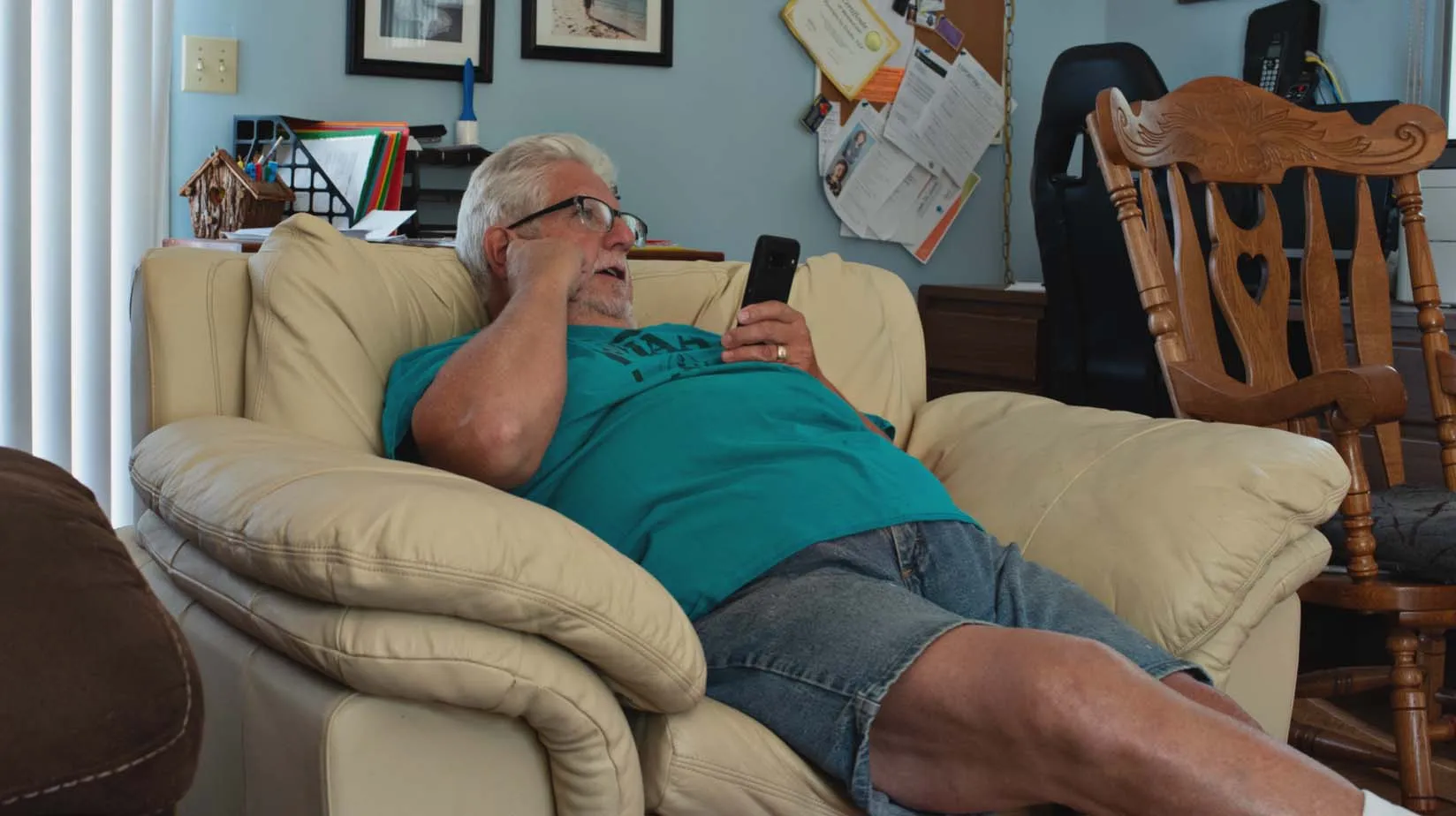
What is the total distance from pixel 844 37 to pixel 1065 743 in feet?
7.54

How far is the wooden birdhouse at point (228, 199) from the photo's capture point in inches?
91.4

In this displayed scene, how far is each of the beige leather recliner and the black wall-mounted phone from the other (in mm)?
1439

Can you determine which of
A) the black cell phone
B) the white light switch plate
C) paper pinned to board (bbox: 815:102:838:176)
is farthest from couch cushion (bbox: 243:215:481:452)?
paper pinned to board (bbox: 815:102:838:176)

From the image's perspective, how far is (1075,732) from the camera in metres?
1.09

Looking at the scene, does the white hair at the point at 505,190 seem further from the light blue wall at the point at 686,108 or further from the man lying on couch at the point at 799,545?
the light blue wall at the point at 686,108

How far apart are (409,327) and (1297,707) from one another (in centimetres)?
175

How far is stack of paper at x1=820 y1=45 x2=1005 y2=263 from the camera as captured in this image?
10.4 feet

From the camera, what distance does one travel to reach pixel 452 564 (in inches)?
39.6

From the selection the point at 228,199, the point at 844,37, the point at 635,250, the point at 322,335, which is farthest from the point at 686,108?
the point at 322,335

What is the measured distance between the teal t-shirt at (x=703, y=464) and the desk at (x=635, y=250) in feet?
2.31

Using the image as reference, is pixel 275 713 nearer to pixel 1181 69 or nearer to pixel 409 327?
pixel 409 327

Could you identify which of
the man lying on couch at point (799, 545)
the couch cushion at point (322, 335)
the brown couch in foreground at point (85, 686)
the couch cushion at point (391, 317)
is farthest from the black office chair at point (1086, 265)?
the brown couch in foreground at point (85, 686)

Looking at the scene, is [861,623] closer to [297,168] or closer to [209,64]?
[297,168]

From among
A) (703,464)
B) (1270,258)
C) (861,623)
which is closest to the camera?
(861,623)
